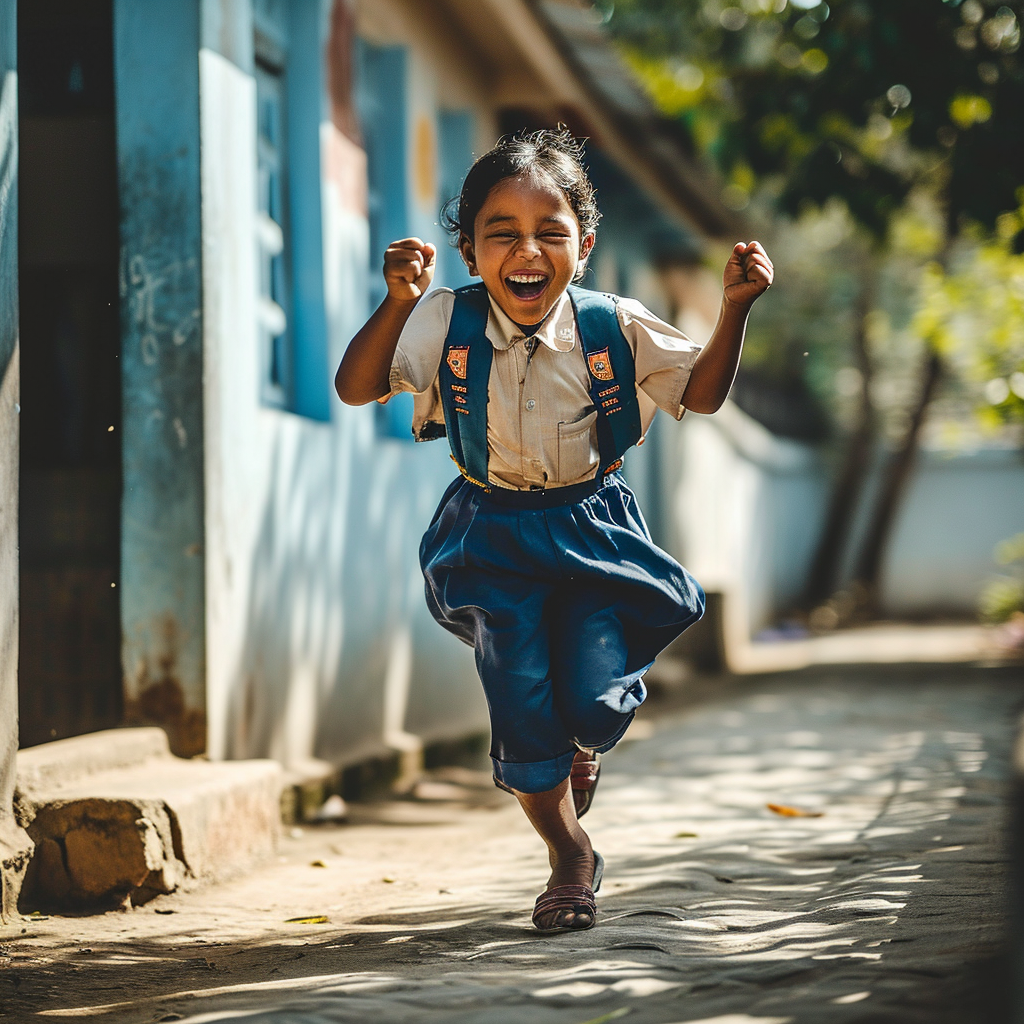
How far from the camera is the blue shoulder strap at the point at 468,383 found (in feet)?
9.96

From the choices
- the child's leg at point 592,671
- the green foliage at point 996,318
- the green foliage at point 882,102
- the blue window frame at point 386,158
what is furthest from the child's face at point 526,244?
the green foliage at point 996,318

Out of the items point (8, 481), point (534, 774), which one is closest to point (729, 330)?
point (534, 774)

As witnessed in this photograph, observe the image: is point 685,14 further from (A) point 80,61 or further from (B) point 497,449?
(B) point 497,449

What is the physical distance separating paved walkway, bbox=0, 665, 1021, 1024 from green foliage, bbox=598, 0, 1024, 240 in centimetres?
276

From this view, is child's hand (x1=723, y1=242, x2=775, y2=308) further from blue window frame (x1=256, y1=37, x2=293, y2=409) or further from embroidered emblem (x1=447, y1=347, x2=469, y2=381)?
blue window frame (x1=256, y1=37, x2=293, y2=409)

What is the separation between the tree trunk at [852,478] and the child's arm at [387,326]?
47.6 feet

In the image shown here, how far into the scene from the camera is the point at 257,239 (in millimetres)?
4871

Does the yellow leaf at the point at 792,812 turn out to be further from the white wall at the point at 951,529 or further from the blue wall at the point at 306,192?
the white wall at the point at 951,529

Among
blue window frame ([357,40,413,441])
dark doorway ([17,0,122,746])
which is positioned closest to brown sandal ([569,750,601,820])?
dark doorway ([17,0,122,746])

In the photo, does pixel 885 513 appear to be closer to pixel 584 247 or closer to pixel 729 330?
pixel 584 247

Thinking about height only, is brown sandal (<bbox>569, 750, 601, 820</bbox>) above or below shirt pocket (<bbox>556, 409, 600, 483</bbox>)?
below

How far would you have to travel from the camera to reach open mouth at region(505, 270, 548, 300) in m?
3.01

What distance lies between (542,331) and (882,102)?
14.9 feet

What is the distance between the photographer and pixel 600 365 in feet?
10.0
